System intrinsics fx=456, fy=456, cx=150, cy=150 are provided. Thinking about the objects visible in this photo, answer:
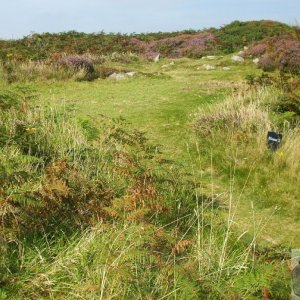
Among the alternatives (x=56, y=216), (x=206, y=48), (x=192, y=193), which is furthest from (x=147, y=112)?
(x=206, y=48)

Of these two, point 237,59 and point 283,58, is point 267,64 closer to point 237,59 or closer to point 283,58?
point 283,58

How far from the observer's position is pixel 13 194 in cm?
396

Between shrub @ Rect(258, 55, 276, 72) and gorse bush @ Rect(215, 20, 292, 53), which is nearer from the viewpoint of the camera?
shrub @ Rect(258, 55, 276, 72)

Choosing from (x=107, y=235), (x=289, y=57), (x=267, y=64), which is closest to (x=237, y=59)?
(x=267, y=64)

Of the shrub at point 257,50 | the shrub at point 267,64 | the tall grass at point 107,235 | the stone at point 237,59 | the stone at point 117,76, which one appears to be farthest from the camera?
the shrub at point 257,50

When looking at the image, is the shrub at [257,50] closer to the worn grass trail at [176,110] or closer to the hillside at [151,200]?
the worn grass trail at [176,110]

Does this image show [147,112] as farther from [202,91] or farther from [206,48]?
[206,48]

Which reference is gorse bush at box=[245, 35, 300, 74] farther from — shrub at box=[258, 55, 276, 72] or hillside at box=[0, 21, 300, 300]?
hillside at box=[0, 21, 300, 300]

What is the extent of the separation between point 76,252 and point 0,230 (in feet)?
2.06

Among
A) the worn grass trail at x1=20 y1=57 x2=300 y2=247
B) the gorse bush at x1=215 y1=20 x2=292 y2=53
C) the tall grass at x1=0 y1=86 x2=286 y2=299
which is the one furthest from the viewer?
the gorse bush at x1=215 y1=20 x2=292 y2=53

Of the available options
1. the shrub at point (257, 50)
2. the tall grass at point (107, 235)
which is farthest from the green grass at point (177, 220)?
the shrub at point (257, 50)

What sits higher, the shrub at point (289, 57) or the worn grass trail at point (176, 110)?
the shrub at point (289, 57)

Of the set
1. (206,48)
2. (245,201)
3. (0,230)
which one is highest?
(206,48)

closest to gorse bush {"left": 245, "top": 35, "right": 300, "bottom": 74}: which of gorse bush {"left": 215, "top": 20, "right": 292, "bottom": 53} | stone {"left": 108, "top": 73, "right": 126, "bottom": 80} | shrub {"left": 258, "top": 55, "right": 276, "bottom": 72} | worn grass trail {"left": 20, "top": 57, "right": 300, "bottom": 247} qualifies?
shrub {"left": 258, "top": 55, "right": 276, "bottom": 72}
